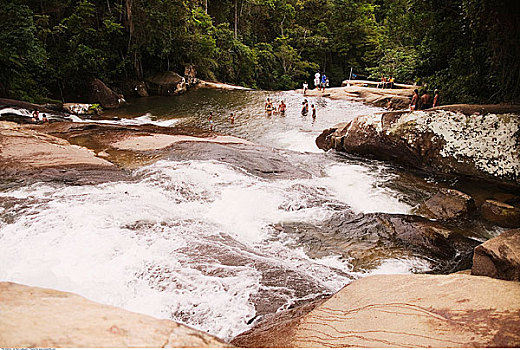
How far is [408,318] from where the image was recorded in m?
2.58

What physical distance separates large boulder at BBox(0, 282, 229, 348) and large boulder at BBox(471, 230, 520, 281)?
114 inches

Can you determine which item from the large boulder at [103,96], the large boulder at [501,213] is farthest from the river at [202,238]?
the large boulder at [103,96]

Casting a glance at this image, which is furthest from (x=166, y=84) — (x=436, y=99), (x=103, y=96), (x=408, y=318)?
(x=408, y=318)

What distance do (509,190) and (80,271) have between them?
8.64 metres

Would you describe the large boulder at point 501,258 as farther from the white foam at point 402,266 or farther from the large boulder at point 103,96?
the large boulder at point 103,96

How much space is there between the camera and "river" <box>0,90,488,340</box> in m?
3.78

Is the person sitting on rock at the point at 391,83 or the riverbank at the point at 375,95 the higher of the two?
the person sitting on rock at the point at 391,83

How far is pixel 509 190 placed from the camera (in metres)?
7.45

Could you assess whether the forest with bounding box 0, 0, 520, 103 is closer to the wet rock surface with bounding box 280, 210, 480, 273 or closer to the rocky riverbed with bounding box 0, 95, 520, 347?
the rocky riverbed with bounding box 0, 95, 520, 347

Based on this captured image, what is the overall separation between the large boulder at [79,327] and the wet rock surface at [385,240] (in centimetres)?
357

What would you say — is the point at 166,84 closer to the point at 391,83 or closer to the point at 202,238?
the point at 391,83

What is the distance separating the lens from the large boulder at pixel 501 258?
313 centimetres

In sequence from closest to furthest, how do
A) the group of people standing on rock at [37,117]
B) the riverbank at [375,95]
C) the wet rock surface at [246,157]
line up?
the wet rock surface at [246,157], the group of people standing on rock at [37,117], the riverbank at [375,95]

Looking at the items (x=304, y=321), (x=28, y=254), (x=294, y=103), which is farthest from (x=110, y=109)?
(x=304, y=321)
